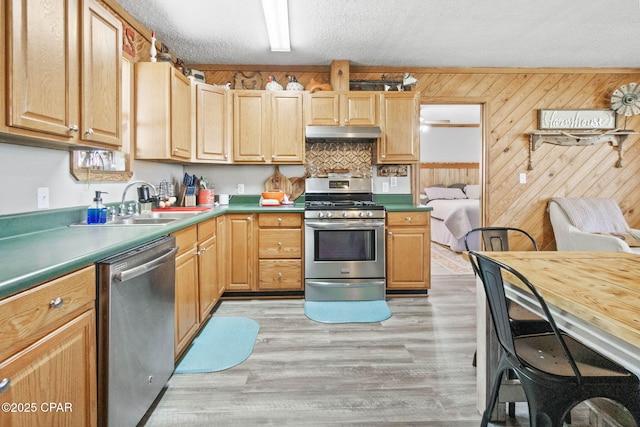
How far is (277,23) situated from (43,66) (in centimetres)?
195

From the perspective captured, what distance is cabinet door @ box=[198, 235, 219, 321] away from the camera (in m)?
2.64

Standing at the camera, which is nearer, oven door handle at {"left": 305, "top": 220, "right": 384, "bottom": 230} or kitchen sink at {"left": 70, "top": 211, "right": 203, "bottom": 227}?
kitchen sink at {"left": 70, "top": 211, "right": 203, "bottom": 227}

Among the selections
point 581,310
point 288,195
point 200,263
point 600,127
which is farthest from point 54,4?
point 600,127

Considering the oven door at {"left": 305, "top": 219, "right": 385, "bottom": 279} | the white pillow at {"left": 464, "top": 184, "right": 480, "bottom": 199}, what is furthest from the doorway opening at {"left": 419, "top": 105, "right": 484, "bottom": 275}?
the oven door at {"left": 305, "top": 219, "right": 385, "bottom": 279}

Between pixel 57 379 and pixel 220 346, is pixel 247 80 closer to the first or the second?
pixel 220 346

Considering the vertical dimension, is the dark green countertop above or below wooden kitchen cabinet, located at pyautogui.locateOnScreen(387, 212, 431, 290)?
above

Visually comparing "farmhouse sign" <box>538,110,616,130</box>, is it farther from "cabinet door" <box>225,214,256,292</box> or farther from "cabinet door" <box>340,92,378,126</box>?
"cabinet door" <box>225,214,256,292</box>

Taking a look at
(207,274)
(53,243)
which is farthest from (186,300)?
(53,243)

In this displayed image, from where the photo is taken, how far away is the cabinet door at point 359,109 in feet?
12.4

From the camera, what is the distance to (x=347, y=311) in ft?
10.4

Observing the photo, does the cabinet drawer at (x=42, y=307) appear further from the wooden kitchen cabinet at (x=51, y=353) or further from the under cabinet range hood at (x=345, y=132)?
the under cabinet range hood at (x=345, y=132)

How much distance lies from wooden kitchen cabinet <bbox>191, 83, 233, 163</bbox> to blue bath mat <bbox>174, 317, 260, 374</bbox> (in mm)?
1578

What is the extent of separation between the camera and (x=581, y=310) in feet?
3.25

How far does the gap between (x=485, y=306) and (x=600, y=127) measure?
3.99 metres
